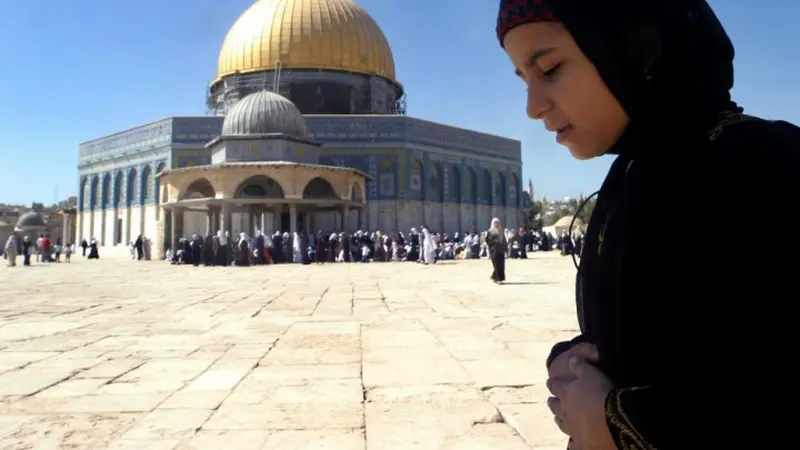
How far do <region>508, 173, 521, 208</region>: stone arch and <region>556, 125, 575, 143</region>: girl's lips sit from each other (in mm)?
32364

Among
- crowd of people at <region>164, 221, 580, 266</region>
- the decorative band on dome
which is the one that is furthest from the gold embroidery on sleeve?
crowd of people at <region>164, 221, 580, 266</region>

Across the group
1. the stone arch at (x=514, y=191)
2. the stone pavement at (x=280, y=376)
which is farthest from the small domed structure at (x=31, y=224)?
the stone pavement at (x=280, y=376)

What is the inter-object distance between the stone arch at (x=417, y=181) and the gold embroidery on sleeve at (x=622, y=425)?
27.4m

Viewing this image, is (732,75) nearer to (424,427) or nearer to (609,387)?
(609,387)

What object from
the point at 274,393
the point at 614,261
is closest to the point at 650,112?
the point at 614,261

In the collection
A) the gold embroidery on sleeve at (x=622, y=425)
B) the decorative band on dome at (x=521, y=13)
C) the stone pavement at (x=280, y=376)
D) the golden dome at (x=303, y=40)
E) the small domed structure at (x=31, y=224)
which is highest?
the golden dome at (x=303, y=40)

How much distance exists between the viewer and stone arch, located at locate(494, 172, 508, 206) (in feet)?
106

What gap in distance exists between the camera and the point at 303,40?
27719 mm

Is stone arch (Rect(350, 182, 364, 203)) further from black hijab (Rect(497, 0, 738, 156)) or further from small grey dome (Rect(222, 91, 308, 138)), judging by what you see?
black hijab (Rect(497, 0, 738, 156))

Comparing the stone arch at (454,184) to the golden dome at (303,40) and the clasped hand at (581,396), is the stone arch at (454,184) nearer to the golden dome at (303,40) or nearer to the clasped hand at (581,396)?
the golden dome at (303,40)

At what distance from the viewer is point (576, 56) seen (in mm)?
896

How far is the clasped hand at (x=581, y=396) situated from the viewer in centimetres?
77

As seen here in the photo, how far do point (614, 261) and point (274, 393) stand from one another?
7.67 ft

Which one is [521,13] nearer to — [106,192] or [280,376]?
[280,376]
